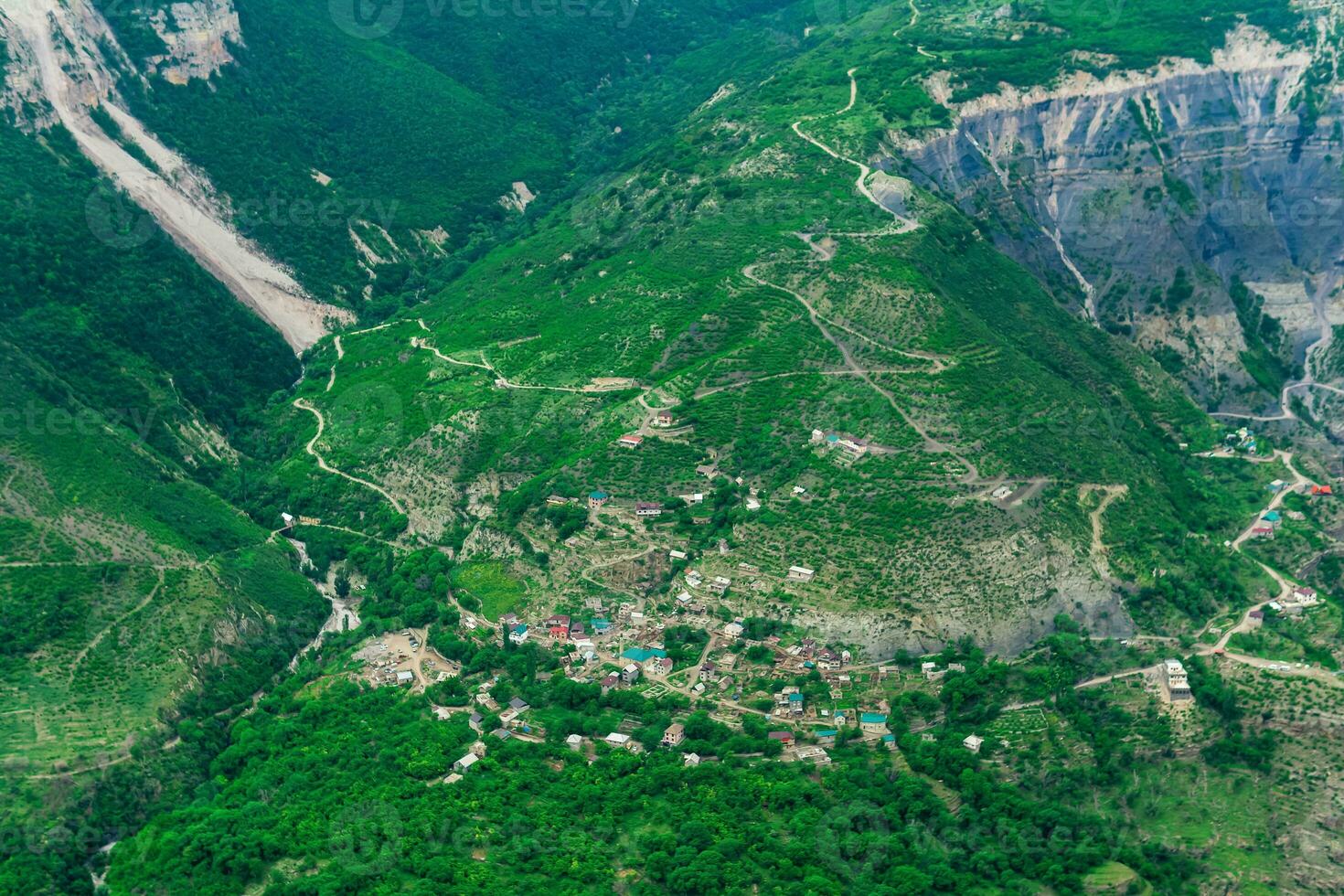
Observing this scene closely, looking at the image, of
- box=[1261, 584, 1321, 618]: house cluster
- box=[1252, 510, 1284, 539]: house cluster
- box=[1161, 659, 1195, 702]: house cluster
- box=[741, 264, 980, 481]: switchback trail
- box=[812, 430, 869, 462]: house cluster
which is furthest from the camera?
box=[1252, 510, 1284, 539]: house cluster

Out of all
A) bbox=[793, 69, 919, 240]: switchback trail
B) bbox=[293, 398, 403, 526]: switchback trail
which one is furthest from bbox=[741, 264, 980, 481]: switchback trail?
bbox=[293, 398, 403, 526]: switchback trail

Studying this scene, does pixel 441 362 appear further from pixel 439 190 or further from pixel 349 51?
pixel 349 51

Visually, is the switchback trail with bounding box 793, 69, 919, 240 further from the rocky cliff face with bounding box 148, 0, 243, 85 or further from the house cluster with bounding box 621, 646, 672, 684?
the rocky cliff face with bounding box 148, 0, 243, 85

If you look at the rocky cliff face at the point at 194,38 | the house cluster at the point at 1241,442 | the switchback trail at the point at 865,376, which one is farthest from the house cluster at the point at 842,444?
the rocky cliff face at the point at 194,38

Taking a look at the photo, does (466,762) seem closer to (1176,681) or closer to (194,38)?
(1176,681)

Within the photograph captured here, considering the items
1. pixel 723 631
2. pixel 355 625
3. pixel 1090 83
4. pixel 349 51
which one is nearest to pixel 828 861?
pixel 723 631

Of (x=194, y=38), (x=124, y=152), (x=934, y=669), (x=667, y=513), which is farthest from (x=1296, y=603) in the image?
(x=194, y=38)
